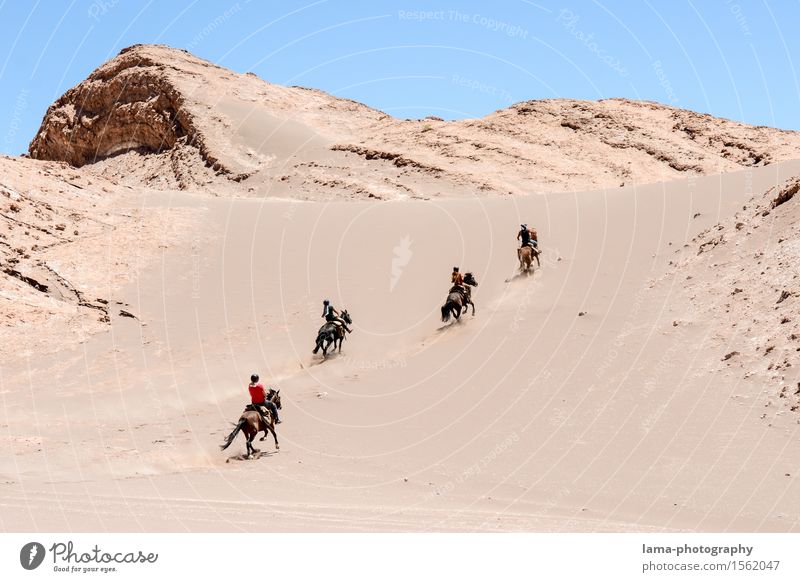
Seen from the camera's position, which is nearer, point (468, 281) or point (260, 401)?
point (260, 401)

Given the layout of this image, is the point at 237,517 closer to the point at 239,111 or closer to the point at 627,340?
the point at 627,340

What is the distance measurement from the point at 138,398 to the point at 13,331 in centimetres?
538

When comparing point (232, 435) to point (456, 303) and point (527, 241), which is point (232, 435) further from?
point (527, 241)

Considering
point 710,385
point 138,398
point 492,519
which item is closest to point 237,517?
point 492,519

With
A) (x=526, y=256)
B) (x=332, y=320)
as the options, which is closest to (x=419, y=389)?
(x=332, y=320)

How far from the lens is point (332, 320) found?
939 inches

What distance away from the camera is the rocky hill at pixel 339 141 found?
51.7 metres

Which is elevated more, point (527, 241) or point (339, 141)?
point (339, 141)

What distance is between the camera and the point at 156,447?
17906 mm

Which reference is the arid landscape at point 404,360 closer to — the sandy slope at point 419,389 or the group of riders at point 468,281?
the sandy slope at point 419,389
